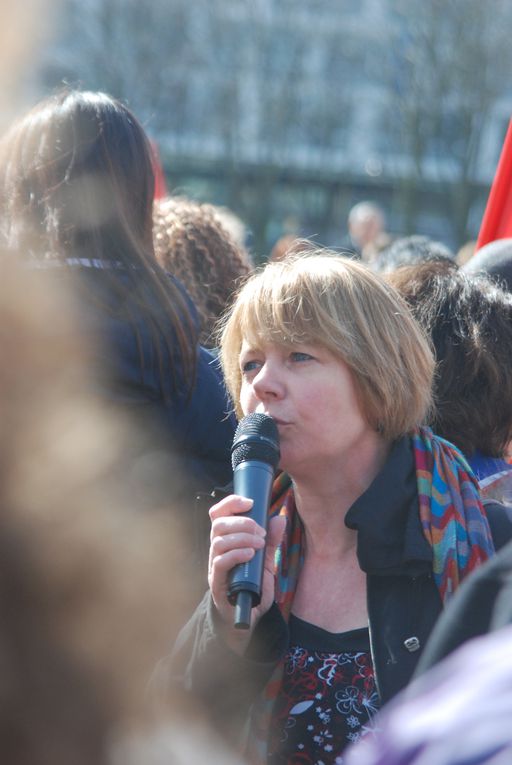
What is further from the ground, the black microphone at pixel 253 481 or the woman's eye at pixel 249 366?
the woman's eye at pixel 249 366

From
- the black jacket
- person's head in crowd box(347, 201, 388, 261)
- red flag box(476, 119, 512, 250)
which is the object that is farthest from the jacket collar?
person's head in crowd box(347, 201, 388, 261)

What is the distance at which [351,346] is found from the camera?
1.94m

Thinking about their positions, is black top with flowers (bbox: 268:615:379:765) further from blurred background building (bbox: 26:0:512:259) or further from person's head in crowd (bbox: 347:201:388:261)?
blurred background building (bbox: 26:0:512:259)

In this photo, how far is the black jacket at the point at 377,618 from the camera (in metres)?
1.79

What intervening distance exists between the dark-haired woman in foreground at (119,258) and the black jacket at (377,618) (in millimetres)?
398

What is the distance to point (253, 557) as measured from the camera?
1.61 m

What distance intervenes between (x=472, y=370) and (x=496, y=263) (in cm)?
79

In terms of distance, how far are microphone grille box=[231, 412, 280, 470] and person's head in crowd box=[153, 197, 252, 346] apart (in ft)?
4.51

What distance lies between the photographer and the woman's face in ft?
6.24

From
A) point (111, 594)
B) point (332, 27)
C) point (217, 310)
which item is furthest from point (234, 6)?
point (111, 594)

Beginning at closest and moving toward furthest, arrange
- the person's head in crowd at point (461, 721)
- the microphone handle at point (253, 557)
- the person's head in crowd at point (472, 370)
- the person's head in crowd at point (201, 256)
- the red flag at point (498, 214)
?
1. the person's head in crowd at point (461, 721)
2. the microphone handle at point (253, 557)
3. the person's head in crowd at point (472, 370)
4. the person's head in crowd at point (201, 256)
5. the red flag at point (498, 214)

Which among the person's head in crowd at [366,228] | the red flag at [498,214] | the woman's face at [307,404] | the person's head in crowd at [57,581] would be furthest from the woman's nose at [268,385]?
the person's head in crowd at [366,228]

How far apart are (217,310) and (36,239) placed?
1.08 metres

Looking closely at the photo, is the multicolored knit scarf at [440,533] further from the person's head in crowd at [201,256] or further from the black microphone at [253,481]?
the person's head in crowd at [201,256]
